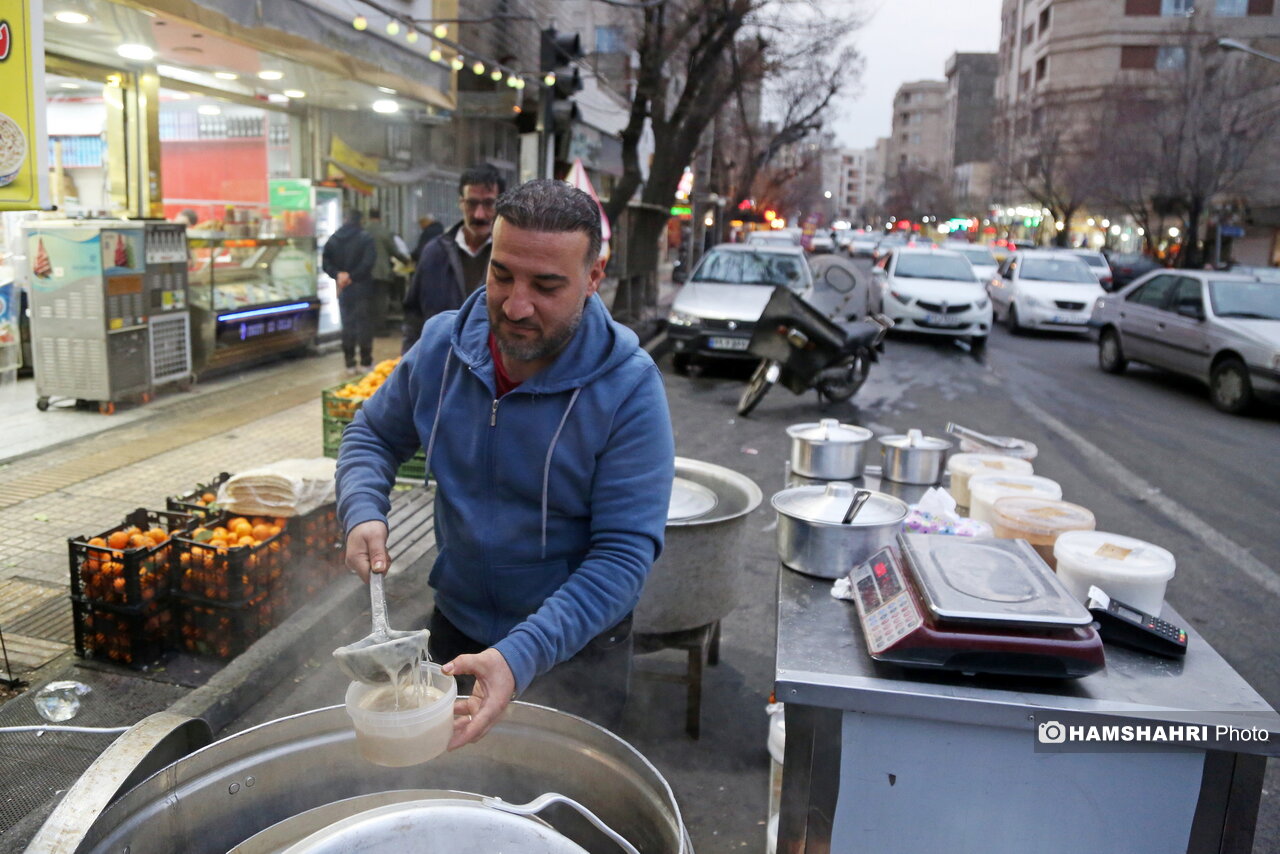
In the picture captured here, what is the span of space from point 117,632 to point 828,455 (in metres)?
3.24

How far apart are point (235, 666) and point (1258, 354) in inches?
460

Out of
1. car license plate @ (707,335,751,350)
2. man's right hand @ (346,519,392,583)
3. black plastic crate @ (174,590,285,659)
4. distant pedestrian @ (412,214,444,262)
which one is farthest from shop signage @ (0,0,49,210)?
car license plate @ (707,335,751,350)

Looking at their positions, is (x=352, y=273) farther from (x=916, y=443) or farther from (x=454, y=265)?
(x=916, y=443)

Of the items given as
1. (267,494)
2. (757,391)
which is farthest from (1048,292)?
(267,494)

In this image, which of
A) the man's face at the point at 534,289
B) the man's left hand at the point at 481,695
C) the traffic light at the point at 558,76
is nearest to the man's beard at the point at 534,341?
the man's face at the point at 534,289

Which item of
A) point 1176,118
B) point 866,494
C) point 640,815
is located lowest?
point 640,815

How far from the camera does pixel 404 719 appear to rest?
1.61 m

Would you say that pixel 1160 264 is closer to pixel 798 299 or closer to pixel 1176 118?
pixel 1176 118

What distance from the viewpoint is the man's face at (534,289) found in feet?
6.54

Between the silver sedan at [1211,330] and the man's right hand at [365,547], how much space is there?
38.9 ft

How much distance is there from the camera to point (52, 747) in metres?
3.51

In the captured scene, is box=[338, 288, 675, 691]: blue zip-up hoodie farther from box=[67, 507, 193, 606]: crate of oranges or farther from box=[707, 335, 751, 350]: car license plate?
box=[707, 335, 751, 350]: car license plate

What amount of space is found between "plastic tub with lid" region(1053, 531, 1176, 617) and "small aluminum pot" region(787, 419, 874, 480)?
1.21 meters

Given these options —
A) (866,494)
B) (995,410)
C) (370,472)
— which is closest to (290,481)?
(370,472)
